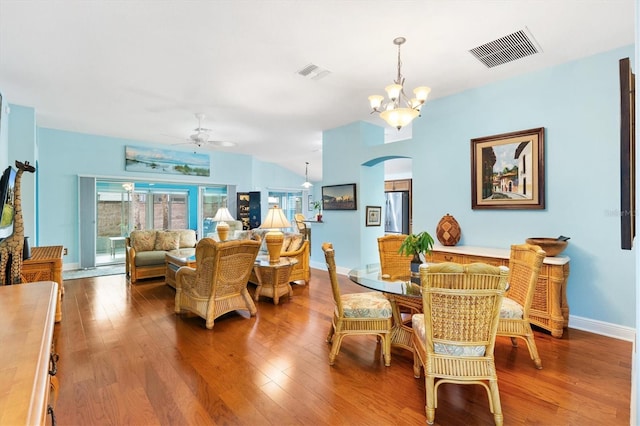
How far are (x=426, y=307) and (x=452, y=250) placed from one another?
2260 millimetres

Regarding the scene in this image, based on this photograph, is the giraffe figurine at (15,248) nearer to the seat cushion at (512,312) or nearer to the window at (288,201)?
the seat cushion at (512,312)

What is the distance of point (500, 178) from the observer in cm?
387

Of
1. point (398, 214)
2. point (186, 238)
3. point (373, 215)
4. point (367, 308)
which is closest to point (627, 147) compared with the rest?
point (367, 308)

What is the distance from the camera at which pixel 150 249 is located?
5.85 m

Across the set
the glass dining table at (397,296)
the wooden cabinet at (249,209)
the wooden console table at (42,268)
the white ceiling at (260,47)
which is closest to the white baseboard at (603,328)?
the glass dining table at (397,296)

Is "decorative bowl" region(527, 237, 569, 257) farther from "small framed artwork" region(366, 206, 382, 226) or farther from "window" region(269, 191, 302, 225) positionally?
"window" region(269, 191, 302, 225)

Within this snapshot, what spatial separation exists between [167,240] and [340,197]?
3573mm

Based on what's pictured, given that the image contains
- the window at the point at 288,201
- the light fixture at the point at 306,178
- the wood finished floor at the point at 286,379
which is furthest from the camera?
the window at the point at 288,201

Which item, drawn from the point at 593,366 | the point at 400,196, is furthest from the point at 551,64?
the point at 400,196

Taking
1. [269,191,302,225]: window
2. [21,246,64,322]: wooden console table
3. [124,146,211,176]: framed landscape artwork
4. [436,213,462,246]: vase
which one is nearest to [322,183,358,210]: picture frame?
[436,213,462,246]: vase

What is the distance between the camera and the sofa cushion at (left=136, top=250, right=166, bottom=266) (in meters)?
5.41

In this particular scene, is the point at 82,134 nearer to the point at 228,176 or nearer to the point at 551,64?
A: the point at 228,176

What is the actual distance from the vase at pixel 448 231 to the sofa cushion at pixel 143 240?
17.2 feet

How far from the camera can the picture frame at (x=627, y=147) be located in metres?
1.14
